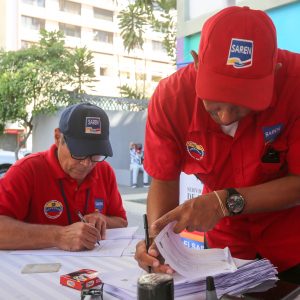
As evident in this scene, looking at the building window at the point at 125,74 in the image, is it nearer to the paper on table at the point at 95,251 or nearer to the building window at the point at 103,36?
the building window at the point at 103,36

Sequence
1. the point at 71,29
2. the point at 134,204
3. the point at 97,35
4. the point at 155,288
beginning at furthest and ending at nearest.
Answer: the point at 97,35 → the point at 71,29 → the point at 134,204 → the point at 155,288

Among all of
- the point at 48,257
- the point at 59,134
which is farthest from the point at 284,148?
the point at 59,134

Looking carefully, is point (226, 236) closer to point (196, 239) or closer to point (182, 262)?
point (182, 262)

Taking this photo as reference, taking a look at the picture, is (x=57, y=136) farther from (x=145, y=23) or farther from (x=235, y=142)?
(x=145, y=23)

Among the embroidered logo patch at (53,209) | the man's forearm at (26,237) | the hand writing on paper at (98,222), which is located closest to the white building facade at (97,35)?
the embroidered logo patch at (53,209)

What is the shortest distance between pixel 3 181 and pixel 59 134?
332mm

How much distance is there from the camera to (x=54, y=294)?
54.7 inches

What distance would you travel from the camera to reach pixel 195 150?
1470mm

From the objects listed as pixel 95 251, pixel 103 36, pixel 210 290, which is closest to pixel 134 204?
pixel 95 251

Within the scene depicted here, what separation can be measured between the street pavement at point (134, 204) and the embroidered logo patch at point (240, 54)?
409cm

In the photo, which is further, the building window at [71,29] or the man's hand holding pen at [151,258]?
the building window at [71,29]

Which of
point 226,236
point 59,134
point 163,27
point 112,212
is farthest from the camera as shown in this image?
point 163,27

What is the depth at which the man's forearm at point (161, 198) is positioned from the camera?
58.8 inches

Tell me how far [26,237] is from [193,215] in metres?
0.90
